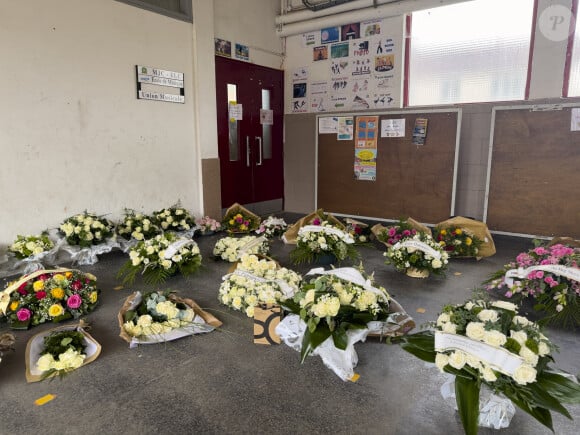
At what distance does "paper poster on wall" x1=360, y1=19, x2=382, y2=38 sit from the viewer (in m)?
5.93

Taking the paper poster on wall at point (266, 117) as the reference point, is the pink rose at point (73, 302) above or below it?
below

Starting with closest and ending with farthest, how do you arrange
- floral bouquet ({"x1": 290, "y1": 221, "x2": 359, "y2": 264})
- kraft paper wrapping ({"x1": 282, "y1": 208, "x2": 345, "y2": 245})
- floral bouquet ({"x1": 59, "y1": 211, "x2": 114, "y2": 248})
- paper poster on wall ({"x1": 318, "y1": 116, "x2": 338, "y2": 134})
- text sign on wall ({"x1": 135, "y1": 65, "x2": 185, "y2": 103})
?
1. floral bouquet ({"x1": 290, "y1": 221, "x2": 359, "y2": 264})
2. floral bouquet ({"x1": 59, "y1": 211, "x2": 114, "y2": 248})
3. kraft paper wrapping ({"x1": 282, "y1": 208, "x2": 345, "y2": 245})
4. text sign on wall ({"x1": 135, "y1": 65, "x2": 185, "y2": 103})
5. paper poster on wall ({"x1": 318, "y1": 116, "x2": 338, "y2": 134})

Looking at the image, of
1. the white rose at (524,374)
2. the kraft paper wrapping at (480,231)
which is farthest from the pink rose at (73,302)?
the kraft paper wrapping at (480,231)

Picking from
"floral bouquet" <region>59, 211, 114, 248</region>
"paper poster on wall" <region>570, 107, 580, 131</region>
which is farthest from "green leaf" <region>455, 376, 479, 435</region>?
"paper poster on wall" <region>570, 107, 580, 131</region>

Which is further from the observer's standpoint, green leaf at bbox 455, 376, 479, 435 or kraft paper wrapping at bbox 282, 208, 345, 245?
kraft paper wrapping at bbox 282, 208, 345, 245

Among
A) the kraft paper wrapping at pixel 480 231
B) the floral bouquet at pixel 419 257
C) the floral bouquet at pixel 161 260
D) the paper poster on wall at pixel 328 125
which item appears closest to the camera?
the floral bouquet at pixel 161 260

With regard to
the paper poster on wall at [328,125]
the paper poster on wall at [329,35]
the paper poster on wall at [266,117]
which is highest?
the paper poster on wall at [329,35]

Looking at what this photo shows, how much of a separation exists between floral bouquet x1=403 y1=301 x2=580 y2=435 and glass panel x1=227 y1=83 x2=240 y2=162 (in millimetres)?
5080

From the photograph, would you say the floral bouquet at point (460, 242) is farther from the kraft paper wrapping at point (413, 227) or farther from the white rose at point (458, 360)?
the white rose at point (458, 360)

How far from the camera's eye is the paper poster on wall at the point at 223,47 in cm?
586

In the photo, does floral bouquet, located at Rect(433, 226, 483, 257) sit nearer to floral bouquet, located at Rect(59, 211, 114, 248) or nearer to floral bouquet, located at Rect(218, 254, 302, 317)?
floral bouquet, located at Rect(218, 254, 302, 317)

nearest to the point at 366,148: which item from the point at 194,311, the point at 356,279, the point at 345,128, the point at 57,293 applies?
the point at 345,128

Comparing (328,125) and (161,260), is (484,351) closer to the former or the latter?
(161,260)

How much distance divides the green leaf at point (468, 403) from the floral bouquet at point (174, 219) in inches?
157
